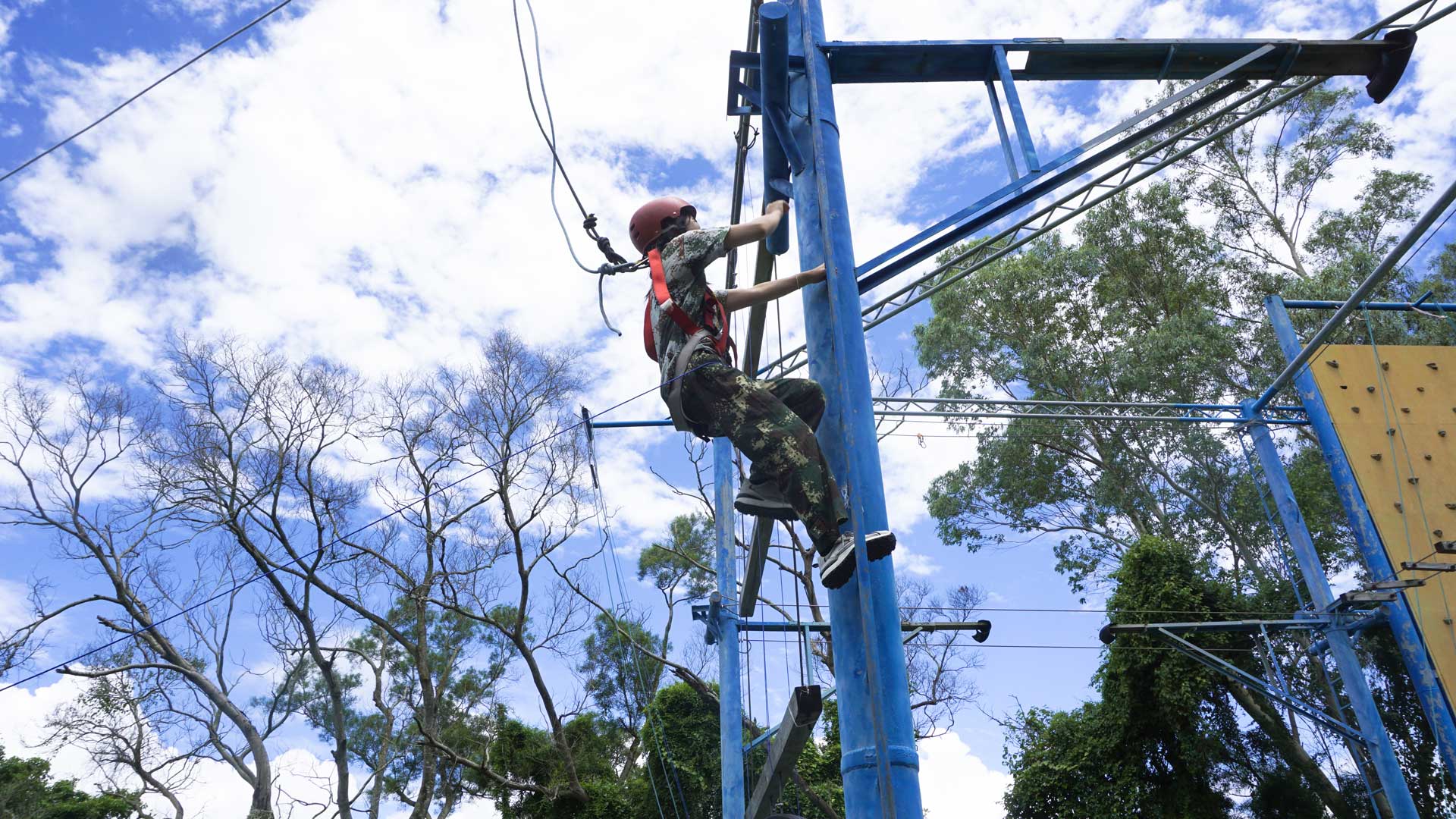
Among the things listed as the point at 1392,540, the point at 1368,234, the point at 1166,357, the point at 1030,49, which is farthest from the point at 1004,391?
the point at 1030,49

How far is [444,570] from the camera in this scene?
64.8ft

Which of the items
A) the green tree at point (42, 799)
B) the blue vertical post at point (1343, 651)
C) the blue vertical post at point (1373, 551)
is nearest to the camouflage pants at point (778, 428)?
the blue vertical post at point (1343, 651)

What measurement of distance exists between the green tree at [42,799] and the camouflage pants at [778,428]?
2390cm

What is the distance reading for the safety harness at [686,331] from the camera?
3.54m

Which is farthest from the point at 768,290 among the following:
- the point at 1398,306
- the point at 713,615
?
the point at 1398,306

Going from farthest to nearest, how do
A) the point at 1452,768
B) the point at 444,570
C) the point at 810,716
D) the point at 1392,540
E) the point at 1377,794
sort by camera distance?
the point at 444,570, the point at 1377,794, the point at 1392,540, the point at 1452,768, the point at 810,716

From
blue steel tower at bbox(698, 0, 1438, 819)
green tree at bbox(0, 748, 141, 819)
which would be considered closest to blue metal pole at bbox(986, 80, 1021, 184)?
blue steel tower at bbox(698, 0, 1438, 819)

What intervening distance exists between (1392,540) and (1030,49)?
29.1ft

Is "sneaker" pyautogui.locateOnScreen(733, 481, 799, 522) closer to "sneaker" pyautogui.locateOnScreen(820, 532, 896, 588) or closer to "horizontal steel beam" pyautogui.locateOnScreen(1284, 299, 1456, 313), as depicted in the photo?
"sneaker" pyautogui.locateOnScreen(820, 532, 896, 588)

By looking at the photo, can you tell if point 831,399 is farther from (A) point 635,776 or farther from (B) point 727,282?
(A) point 635,776

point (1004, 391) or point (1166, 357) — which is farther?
point (1004, 391)

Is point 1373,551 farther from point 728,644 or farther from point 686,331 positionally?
point 686,331

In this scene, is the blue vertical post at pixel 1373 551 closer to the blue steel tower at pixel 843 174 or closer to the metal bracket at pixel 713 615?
the blue steel tower at pixel 843 174

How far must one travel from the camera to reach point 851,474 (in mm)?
2848
